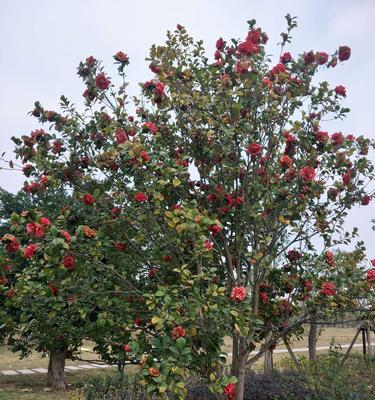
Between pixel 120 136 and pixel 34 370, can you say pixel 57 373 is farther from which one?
pixel 120 136

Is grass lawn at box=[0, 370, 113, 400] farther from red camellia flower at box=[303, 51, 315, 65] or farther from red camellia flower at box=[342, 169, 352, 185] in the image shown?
red camellia flower at box=[303, 51, 315, 65]

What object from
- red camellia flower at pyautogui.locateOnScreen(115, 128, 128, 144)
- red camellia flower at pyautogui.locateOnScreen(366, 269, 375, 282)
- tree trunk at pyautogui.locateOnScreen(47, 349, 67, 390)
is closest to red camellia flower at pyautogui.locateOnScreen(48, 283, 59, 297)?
red camellia flower at pyautogui.locateOnScreen(115, 128, 128, 144)

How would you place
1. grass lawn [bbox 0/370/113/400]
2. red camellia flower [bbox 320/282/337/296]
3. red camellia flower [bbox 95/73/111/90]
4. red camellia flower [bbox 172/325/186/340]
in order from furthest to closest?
grass lawn [bbox 0/370/113/400] → red camellia flower [bbox 95/73/111/90] → red camellia flower [bbox 320/282/337/296] → red camellia flower [bbox 172/325/186/340]

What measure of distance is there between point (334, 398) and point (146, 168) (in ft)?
15.4

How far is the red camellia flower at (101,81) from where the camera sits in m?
4.84

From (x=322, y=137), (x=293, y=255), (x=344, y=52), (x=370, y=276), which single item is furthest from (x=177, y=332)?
(x=344, y=52)

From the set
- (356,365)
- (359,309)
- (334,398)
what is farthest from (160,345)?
(356,365)

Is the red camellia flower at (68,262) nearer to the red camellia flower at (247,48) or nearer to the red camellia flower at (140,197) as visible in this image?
the red camellia flower at (140,197)

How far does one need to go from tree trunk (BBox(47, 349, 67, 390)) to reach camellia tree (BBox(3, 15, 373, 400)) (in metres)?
7.95

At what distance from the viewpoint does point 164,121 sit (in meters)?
5.58

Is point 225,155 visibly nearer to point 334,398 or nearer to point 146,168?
point 146,168

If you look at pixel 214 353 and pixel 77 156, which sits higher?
pixel 77 156

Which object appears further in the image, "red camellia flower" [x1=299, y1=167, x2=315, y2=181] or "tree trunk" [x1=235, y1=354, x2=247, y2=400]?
"tree trunk" [x1=235, y1=354, x2=247, y2=400]

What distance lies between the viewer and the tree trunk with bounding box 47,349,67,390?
12.0 m
